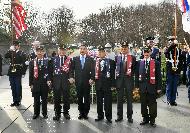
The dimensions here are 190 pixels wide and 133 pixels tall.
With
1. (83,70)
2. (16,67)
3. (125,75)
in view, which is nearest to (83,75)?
(83,70)

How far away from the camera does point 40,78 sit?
36.1 ft

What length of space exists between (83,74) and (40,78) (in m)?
1.19

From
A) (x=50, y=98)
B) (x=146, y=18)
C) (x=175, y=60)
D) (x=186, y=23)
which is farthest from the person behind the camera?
(x=146, y=18)

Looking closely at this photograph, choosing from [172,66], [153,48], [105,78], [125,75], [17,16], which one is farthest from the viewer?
[17,16]

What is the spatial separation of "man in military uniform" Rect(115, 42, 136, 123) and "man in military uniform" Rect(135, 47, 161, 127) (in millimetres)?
231

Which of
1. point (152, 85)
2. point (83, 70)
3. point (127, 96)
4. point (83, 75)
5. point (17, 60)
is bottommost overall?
point (127, 96)

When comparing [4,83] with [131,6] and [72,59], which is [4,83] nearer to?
[72,59]

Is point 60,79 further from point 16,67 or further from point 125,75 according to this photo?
point 16,67

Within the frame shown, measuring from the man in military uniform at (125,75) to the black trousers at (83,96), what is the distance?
89cm

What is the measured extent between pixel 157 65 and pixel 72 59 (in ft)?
7.30

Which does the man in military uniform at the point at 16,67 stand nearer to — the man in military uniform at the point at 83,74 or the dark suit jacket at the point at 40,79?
the dark suit jacket at the point at 40,79

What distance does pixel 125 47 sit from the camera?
33.8ft

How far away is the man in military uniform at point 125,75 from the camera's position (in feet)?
33.9

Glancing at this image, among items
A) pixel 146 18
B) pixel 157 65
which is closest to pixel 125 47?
pixel 157 65
